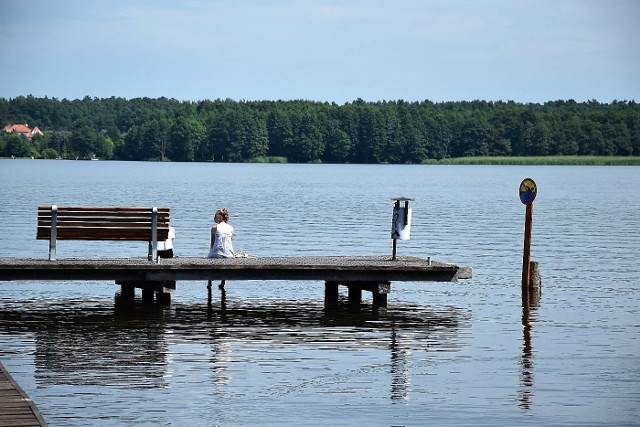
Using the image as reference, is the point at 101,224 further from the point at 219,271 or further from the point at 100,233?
the point at 219,271

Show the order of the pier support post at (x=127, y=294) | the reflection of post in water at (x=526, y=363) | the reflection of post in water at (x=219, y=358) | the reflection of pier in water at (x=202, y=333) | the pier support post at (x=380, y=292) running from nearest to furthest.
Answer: the reflection of post in water at (x=526, y=363), the reflection of post in water at (x=219, y=358), the reflection of pier in water at (x=202, y=333), the pier support post at (x=380, y=292), the pier support post at (x=127, y=294)

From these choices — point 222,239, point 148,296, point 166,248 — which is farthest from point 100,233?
point 222,239

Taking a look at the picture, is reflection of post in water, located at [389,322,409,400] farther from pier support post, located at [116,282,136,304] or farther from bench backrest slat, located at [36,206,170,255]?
pier support post, located at [116,282,136,304]

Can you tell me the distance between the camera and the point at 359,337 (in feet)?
66.2

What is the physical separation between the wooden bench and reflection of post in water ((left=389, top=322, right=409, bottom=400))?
4.91 meters

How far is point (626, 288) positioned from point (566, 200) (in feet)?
192

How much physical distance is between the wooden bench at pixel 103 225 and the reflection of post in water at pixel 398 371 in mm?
4914

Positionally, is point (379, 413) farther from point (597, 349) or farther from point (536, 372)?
point (597, 349)

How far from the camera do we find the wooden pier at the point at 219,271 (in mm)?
21172

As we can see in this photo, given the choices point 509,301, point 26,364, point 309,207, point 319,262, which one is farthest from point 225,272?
point 309,207

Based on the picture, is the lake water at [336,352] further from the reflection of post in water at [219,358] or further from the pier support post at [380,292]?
Answer: the pier support post at [380,292]

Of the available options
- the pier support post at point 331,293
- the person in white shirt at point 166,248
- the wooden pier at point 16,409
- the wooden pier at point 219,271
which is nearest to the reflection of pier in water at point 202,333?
the pier support post at point 331,293

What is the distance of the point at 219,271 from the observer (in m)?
21.7

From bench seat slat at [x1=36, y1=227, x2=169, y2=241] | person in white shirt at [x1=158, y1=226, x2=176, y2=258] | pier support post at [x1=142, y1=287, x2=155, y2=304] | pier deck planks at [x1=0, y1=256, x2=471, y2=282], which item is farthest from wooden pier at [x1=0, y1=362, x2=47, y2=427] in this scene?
A: person in white shirt at [x1=158, y1=226, x2=176, y2=258]
